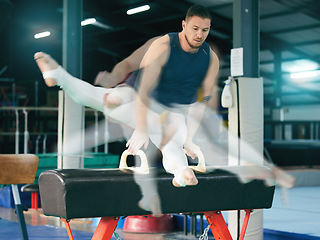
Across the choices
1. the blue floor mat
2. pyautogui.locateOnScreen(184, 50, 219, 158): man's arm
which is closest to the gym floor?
the blue floor mat

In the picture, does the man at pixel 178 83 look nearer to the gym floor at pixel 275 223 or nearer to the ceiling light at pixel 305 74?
the gym floor at pixel 275 223

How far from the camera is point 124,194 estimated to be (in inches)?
92.5

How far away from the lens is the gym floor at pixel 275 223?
3641mm

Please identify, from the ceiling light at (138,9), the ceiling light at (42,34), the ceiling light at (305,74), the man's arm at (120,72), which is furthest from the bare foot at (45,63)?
the ceiling light at (305,74)

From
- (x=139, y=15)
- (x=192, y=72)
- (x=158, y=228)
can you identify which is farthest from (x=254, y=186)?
(x=139, y=15)

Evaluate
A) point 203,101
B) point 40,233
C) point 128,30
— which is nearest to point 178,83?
point 203,101

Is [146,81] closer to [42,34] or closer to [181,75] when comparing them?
[181,75]

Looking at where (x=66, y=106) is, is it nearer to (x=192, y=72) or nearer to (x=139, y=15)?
(x=192, y=72)

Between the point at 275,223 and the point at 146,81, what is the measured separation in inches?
103

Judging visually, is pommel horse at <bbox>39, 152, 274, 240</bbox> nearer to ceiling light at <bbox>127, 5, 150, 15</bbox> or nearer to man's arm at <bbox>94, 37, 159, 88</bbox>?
man's arm at <bbox>94, 37, 159, 88</bbox>

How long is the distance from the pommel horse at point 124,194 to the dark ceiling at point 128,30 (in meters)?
7.88

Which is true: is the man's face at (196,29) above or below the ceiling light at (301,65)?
below

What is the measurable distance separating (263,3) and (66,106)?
27.3 ft

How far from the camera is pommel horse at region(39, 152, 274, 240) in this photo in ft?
7.30
